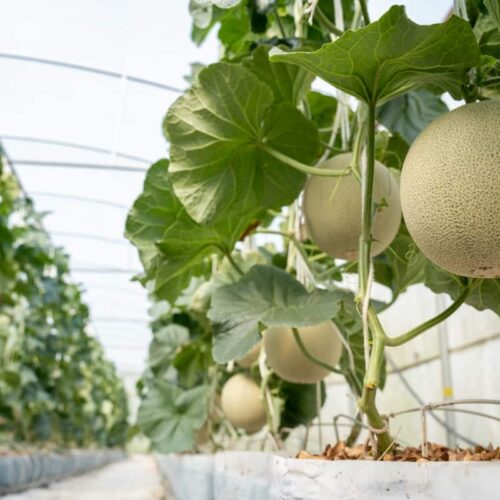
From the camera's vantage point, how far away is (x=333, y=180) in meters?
1.05

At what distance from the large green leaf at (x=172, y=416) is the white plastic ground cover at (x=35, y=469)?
234 cm

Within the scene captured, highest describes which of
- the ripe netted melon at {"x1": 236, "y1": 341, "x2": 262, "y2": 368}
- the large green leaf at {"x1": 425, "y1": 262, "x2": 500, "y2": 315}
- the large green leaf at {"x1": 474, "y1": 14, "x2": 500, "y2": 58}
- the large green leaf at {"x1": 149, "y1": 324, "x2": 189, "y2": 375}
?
the large green leaf at {"x1": 474, "y1": 14, "x2": 500, "y2": 58}

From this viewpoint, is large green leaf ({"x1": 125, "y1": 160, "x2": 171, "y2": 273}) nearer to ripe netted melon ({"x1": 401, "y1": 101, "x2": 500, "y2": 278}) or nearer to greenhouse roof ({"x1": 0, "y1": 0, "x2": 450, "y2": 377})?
ripe netted melon ({"x1": 401, "y1": 101, "x2": 500, "y2": 278})

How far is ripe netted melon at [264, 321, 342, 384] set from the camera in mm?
1257

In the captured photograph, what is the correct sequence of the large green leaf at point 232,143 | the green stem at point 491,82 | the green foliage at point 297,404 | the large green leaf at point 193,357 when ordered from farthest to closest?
the large green leaf at point 193,357 → the green foliage at point 297,404 → the large green leaf at point 232,143 → the green stem at point 491,82

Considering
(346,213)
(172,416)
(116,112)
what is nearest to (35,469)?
(116,112)

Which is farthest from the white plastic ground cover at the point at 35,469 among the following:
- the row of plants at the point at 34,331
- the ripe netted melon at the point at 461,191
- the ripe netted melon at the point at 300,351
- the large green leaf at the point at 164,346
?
the ripe netted melon at the point at 461,191

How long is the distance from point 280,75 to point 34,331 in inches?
201

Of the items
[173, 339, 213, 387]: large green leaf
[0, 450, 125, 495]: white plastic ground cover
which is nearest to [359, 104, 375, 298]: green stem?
[173, 339, 213, 387]: large green leaf

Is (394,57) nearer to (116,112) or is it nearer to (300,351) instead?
(300,351)

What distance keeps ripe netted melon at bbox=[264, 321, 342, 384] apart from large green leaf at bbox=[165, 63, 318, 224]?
25 centimetres

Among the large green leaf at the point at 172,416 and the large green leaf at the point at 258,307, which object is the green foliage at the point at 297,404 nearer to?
the large green leaf at the point at 258,307

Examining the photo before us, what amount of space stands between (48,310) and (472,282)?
19.3ft

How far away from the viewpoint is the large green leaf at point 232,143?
3.44 ft
